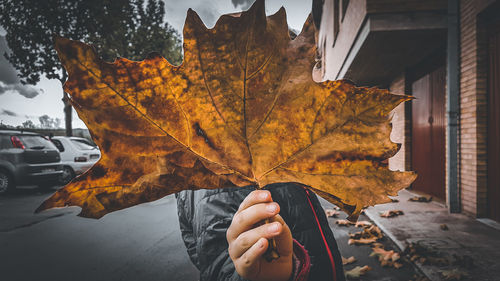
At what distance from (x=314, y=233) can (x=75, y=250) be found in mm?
4493

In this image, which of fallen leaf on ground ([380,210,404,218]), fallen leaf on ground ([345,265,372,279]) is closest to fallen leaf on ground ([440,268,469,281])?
fallen leaf on ground ([345,265,372,279])

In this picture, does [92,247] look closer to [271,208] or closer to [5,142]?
[271,208]

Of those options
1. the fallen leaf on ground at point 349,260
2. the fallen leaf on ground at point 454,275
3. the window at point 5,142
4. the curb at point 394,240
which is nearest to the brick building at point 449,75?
the curb at point 394,240

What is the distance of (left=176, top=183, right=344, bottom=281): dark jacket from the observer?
1178mm

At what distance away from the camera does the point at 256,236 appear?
627 millimetres

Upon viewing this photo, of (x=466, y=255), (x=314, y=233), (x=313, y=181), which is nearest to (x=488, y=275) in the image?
(x=466, y=255)

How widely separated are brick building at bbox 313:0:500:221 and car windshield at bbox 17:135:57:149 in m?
10.2

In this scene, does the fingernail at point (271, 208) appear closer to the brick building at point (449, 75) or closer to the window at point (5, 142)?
the brick building at point (449, 75)

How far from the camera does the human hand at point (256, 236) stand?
0.61m

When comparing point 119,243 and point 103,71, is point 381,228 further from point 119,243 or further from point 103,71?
point 103,71

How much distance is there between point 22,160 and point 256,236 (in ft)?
33.5

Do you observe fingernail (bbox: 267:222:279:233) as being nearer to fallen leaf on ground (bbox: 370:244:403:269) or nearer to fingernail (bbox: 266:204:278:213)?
fingernail (bbox: 266:204:278:213)

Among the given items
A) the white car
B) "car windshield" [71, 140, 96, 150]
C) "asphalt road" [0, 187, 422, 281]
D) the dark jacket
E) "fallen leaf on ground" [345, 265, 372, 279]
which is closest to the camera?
the dark jacket

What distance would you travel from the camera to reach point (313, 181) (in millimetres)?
680
